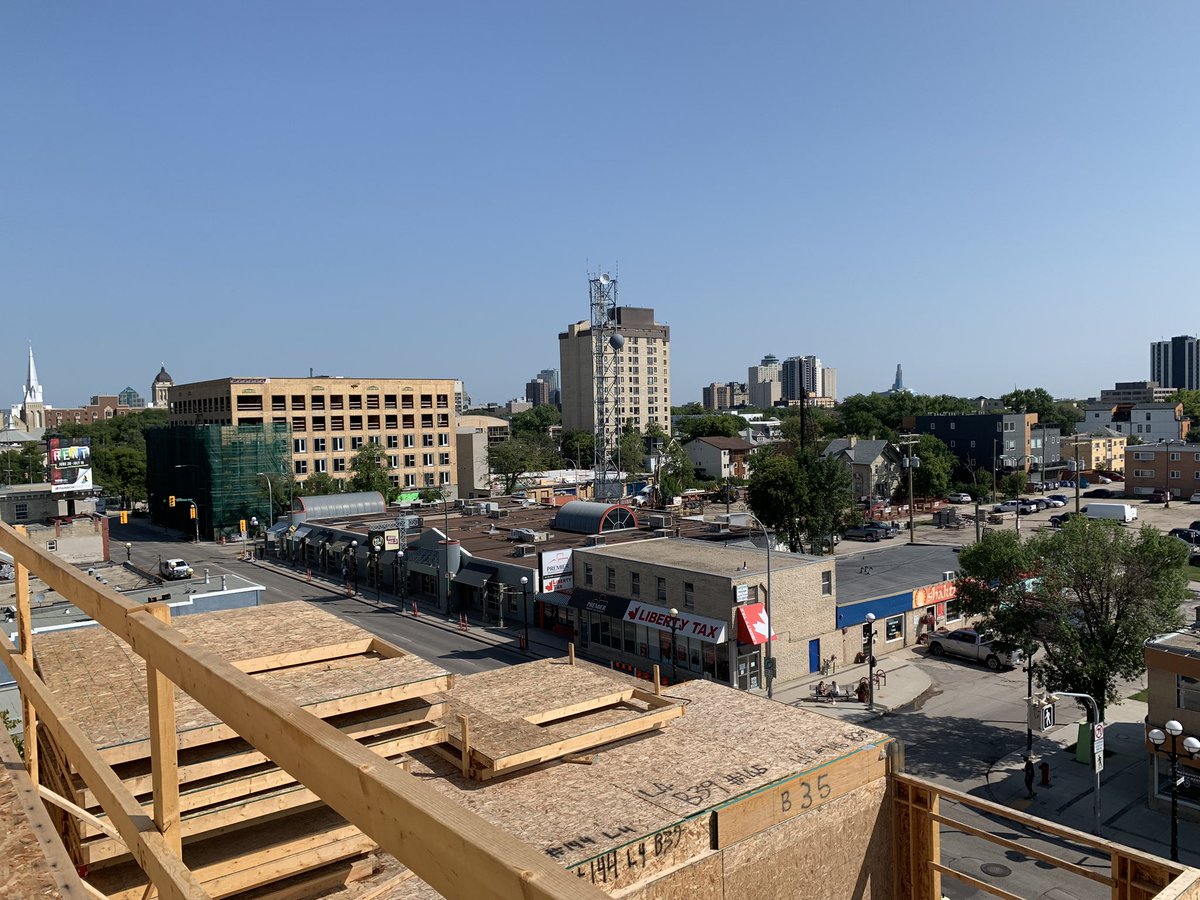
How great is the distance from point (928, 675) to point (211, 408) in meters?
84.9

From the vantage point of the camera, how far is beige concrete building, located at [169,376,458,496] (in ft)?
294

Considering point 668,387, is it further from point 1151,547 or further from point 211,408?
point 1151,547

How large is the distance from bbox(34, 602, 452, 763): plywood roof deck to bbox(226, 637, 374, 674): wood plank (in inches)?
0.5

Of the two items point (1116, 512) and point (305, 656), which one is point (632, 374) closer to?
point (1116, 512)

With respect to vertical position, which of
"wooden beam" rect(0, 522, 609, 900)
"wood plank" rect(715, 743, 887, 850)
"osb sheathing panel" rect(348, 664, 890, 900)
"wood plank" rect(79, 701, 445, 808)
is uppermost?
"wooden beam" rect(0, 522, 609, 900)

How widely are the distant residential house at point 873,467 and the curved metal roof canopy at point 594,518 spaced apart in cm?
4652

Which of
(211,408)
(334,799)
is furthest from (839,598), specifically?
(211,408)

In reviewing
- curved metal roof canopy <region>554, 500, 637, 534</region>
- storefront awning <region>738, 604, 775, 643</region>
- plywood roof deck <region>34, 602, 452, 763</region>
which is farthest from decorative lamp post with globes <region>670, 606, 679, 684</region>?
plywood roof deck <region>34, 602, 452, 763</region>

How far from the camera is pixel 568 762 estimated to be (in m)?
11.4

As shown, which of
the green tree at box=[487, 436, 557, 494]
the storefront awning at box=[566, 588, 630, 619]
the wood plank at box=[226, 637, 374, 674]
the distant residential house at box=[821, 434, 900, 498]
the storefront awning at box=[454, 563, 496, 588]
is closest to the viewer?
the wood plank at box=[226, 637, 374, 674]

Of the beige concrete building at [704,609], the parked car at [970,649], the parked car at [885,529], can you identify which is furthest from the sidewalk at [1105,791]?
the parked car at [885,529]

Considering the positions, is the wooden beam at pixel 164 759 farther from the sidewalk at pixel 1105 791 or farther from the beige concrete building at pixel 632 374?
the beige concrete building at pixel 632 374

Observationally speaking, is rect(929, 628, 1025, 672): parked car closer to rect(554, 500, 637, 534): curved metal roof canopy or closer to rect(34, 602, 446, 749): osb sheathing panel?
rect(554, 500, 637, 534): curved metal roof canopy

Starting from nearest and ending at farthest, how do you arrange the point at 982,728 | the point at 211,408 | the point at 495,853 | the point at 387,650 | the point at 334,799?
the point at 495,853 < the point at 334,799 < the point at 387,650 < the point at 982,728 < the point at 211,408
